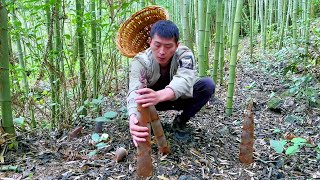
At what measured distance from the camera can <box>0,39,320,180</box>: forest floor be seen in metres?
2.03

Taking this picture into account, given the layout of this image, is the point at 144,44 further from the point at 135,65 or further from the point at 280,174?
the point at 280,174

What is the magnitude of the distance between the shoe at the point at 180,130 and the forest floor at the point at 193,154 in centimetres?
4

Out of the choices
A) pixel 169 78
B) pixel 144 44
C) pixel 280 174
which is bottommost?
pixel 280 174

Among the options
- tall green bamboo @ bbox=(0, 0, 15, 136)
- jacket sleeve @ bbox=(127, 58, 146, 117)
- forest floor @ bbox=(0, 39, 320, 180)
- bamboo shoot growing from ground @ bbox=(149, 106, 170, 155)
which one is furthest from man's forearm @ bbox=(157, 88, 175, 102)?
tall green bamboo @ bbox=(0, 0, 15, 136)

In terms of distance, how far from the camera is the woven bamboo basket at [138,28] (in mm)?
2695

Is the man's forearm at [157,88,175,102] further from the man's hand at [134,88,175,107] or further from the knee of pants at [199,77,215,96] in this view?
the knee of pants at [199,77,215,96]

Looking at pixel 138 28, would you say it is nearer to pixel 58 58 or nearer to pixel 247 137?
pixel 58 58

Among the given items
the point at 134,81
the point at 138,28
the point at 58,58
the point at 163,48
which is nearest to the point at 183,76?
the point at 163,48

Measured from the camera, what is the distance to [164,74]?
7.75 ft

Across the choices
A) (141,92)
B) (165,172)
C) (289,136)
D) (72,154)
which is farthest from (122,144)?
(289,136)

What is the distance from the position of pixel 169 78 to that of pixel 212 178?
2.56 feet

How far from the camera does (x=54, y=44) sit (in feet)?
9.89

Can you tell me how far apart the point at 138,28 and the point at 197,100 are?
2.68ft

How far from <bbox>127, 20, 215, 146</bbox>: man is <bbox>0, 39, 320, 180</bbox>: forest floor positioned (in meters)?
0.35
